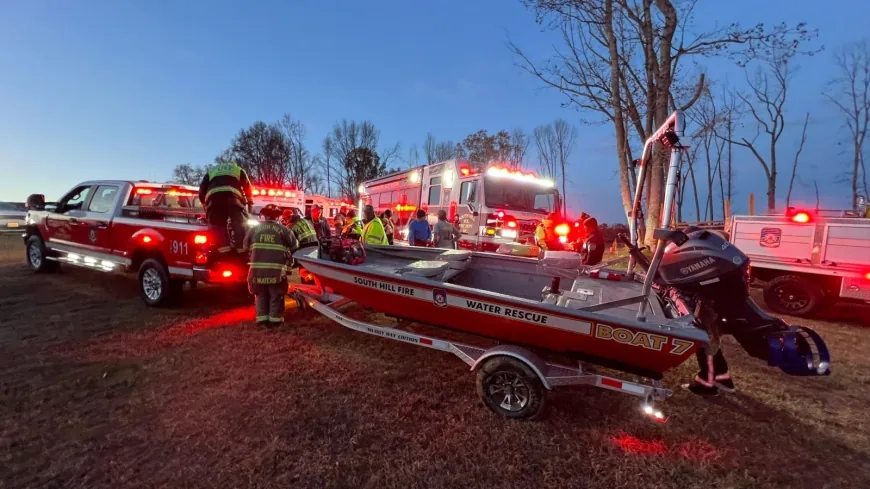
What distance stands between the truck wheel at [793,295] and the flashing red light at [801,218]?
91 cm

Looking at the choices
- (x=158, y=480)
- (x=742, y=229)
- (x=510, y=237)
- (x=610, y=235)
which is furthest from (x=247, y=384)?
(x=610, y=235)

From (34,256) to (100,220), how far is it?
3452 millimetres

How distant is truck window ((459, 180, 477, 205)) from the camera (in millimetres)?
9406

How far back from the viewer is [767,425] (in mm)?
3398

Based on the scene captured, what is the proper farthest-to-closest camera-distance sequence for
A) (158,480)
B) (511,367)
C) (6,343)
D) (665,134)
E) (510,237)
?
(510,237)
(6,343)
(511,367)
(665,134)
(158,480)

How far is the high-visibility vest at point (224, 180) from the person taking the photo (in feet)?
19.4

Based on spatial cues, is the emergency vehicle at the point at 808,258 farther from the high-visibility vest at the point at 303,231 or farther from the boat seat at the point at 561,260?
the high-visibility vest at the point at 303,231

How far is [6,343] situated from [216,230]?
7.98 ft

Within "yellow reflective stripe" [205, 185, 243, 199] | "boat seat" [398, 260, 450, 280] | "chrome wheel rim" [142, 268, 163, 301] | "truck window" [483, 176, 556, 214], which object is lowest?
"chrome wheel rim" [142, 268, 163, 301]

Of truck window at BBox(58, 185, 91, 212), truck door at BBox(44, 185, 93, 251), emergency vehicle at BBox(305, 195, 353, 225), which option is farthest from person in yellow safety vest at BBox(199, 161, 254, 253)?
emergency vehicle at BBox(305, 195, 353, 225)

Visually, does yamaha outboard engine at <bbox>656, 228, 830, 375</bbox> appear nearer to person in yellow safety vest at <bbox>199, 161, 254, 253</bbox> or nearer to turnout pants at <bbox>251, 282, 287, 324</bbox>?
turnout pants at <bbox>251, 282, 287, 324</bbox>

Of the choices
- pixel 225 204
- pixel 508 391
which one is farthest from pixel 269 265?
pixel 508 391

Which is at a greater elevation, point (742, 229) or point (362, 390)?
point (742, 229)

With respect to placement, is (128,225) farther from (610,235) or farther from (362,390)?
(610,235)
